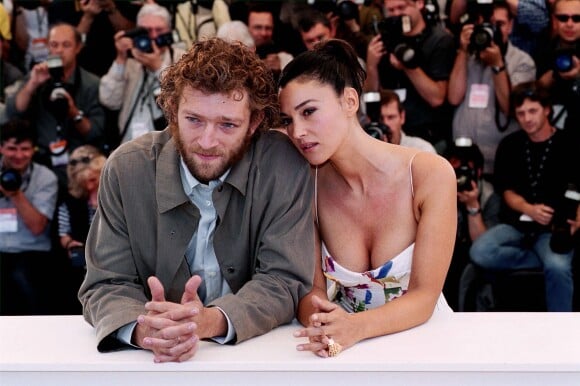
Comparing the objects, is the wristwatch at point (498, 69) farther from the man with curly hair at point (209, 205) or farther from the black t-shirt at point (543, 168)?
the man with curly hair at point (209, 205)

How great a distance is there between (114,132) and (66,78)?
414 mm

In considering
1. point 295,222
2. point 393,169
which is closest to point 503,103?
point 393,169

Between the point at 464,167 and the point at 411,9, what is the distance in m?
0.90

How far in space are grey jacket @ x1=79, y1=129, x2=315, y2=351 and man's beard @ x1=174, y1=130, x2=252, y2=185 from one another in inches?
0.9

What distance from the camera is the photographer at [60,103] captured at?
4.86 metres

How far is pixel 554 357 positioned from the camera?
64.4 inches

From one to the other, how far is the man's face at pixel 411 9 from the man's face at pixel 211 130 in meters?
2.91

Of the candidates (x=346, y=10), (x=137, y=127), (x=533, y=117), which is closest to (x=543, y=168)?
(x=533, y=117)

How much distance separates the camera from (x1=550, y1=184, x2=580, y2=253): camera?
4.44m

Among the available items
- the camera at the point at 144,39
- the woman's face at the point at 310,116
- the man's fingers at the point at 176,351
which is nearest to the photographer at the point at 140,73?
the camera at the point at 144,39

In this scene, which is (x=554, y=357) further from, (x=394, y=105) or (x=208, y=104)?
(x=394, y=105)

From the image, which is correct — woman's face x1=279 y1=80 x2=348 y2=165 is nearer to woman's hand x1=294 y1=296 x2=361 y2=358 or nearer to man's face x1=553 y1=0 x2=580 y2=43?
woman's hand x1=294 y1=296 x2=361 y2=358

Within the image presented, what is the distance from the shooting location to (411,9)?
4.69 m

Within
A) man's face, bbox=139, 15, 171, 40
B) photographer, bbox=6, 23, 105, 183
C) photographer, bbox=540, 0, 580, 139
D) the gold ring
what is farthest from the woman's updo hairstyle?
photographer, bbox=6, 23, 105, 183
